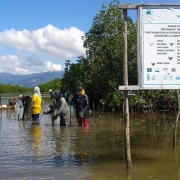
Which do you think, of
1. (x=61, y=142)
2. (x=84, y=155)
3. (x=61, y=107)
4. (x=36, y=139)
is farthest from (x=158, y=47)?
(x=61, y=107)

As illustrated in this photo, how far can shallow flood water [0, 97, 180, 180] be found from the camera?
6.89m

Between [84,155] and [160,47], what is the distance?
129 inches

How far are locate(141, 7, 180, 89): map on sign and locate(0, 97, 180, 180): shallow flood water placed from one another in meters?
1.80

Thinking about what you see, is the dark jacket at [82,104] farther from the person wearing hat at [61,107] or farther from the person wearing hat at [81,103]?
the person wearing hat at [61,107]

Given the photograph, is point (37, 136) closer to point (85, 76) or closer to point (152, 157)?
point (152, 157)

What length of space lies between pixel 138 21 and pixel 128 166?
9.19ft

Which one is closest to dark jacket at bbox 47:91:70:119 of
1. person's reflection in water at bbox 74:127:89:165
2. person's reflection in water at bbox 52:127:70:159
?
person's reflection in water at bbox 52:127:70:159

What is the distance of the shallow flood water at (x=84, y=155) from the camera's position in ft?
22.6

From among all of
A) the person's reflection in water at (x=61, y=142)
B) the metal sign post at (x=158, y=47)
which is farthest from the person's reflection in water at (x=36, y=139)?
the metal sign post at (x=158, y=47)

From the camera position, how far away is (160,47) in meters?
6.73

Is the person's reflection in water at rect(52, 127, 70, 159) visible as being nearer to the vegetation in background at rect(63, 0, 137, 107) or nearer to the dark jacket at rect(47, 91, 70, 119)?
the dark jacket at rect(47, 91, 70, 119)

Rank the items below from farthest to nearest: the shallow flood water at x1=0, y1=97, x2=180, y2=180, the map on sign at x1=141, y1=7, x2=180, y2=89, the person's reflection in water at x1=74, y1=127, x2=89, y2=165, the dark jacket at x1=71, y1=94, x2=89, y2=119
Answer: the dark jacket at x1=71, y1=94, x2=89, y2=119
the person's reflection in water at x1=74, y1=127, x2=89, y2=165
the shallow flood water at x1=0, y1=97, x2=180, y2=180
the map on sign at x1=141, y1=7, x2=180, y2=89

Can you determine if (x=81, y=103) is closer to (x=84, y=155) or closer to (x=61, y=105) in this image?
(x=61, y=105)

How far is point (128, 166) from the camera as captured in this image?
7.03 m
